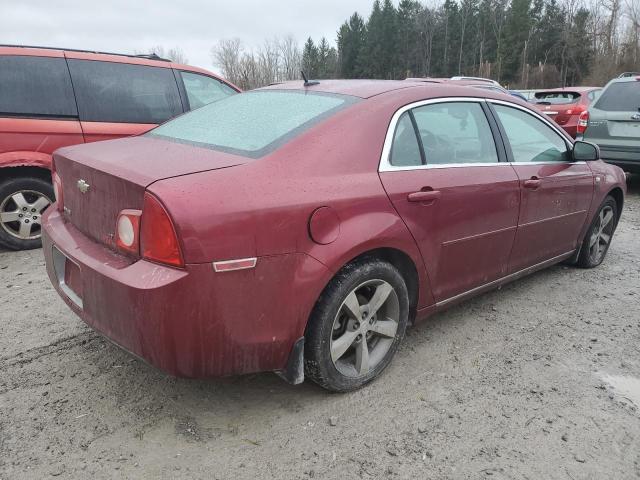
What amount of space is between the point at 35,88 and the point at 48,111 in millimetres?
220

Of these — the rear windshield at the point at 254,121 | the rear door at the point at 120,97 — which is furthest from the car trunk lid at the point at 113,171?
the rear door at the point at 120,97

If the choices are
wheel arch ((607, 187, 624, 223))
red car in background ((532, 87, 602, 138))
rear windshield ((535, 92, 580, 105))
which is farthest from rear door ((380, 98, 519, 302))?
rear windshield ((535, 92, 580, 105))

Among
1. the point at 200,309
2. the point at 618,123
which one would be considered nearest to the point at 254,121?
the point at 200,309

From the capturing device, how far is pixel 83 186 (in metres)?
2.42

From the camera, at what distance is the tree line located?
4209 centimetres

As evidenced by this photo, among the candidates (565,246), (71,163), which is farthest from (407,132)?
(565,246)

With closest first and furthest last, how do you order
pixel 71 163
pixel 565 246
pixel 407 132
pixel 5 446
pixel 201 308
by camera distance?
pixel 201 308 → pixel 5 446 → pixel 71 163 → pixel 407 132 → pixel 565 246

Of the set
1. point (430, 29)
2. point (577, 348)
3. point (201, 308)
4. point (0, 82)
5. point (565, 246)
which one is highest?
point (430, 29)

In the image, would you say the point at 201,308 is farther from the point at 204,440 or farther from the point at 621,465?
the point at 621,465

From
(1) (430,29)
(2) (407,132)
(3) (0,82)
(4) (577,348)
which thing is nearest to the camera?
(2) (407,132)

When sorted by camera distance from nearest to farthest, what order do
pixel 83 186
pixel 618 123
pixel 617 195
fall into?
pixel 83 186, pixel 617 195, pixel 618 123

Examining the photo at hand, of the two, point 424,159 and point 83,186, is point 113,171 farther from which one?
point 424,159

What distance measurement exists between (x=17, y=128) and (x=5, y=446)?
3.23 m

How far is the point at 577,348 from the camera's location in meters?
3.21
